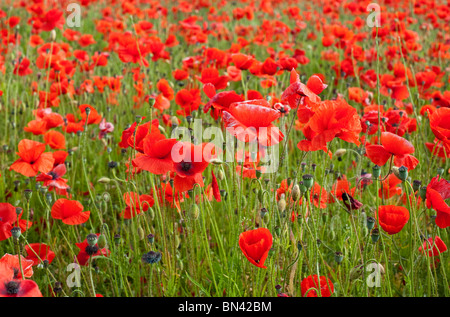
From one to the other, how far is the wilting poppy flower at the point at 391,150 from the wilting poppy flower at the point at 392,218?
0.13 m

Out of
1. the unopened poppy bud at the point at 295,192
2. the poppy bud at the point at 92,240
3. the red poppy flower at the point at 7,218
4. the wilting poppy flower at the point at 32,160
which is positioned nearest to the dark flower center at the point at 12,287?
the poppy bud at the point at 92,240

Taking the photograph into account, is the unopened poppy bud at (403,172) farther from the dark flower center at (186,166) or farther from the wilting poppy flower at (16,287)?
the wilting poppy flower at (16,287)

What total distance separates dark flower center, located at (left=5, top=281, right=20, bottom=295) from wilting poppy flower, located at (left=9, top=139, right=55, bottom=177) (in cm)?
88

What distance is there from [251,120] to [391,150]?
40 cm

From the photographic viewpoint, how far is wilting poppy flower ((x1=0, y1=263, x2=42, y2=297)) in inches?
29.2

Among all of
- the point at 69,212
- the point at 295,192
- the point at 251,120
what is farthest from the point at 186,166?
the point at 69,212

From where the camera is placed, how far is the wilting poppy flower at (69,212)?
149 centimetres

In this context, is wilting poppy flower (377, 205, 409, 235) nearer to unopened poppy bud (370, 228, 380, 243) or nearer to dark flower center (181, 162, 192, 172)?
unopened poppy bud (370, 228, 380, 243)

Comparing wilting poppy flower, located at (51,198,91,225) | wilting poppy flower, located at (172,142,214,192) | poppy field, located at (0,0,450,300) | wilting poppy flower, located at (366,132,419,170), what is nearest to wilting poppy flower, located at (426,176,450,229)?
poppy field, located at (0,0,450,300)

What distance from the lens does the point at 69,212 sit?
4.94 feet

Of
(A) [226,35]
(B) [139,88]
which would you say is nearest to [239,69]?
(B) [139,88]
